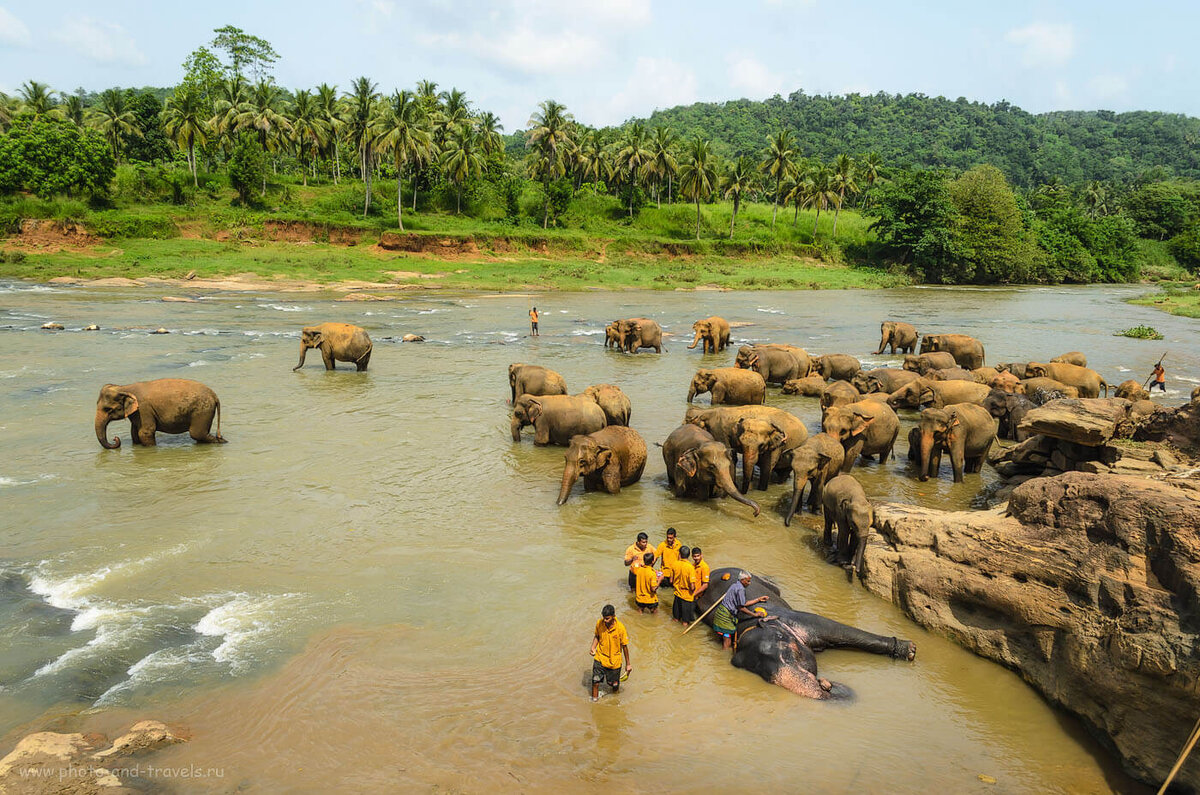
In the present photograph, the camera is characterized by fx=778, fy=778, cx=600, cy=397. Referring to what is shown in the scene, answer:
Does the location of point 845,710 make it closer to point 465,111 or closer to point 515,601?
point 515,601

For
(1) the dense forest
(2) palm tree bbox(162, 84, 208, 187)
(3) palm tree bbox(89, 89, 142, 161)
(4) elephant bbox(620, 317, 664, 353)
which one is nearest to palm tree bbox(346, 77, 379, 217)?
(1) the dense forest

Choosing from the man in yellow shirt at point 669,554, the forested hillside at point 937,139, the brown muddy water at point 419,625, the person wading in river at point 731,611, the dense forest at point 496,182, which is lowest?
the brown muddy water at point 419,625

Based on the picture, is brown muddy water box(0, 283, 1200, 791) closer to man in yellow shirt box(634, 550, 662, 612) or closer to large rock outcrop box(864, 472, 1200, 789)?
man in yellow shirt box(634, 550, 662, 612)

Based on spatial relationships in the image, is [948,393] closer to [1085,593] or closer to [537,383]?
[537,383]

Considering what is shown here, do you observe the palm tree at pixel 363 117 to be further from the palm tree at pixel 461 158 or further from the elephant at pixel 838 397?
the elephant at pixel 838 397

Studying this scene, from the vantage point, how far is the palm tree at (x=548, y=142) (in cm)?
6562

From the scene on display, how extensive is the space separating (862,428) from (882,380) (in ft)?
21.2

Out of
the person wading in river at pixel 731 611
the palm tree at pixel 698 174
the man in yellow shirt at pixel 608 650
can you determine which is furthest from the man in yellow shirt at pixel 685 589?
the palm tree at pixel 698 174

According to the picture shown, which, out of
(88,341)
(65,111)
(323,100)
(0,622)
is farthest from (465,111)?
(0,622)

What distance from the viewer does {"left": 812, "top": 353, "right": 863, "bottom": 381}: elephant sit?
822 inches

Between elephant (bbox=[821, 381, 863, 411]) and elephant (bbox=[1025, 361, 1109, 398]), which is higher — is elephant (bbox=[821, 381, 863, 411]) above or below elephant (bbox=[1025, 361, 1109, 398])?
below

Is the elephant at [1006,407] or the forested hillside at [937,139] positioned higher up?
the forested hillside at [937,139]

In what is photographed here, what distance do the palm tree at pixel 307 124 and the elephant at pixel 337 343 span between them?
5050 cm

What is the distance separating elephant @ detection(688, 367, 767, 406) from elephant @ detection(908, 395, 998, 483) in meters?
4.76
